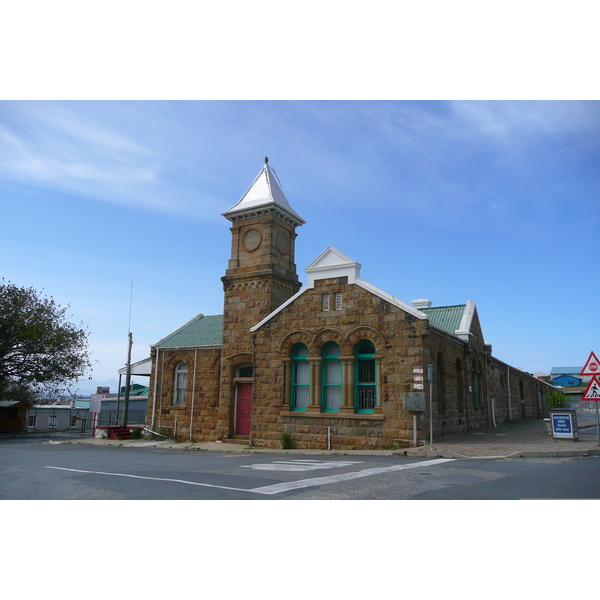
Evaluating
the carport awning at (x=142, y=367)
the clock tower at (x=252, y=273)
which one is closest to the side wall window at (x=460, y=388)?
the clock tower at (x=252, y=273)

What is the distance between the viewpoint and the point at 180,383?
24.4 metres

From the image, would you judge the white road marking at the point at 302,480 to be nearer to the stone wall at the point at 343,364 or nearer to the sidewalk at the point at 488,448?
the sidewalk at the point at 488,448

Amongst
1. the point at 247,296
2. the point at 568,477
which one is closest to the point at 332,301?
the point at 247,296

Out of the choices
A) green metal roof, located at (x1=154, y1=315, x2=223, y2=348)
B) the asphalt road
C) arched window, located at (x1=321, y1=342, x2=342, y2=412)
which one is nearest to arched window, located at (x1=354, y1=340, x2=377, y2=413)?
arched window, located at (x1=321, y1=342, x2=342, y2=412)

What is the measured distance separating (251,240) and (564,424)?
13.8 meters

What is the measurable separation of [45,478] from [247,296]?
40.4ft

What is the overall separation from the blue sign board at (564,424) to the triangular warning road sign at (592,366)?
9.05 ft

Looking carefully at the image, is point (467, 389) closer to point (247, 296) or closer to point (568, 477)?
point (247, 296)

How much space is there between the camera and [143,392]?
47344 millimetres

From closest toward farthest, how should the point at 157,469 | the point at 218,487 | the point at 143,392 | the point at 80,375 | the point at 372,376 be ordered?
the point at 218,487, the point at 157,469, the point at 372,376, the point at 80,375, the point at 143,392

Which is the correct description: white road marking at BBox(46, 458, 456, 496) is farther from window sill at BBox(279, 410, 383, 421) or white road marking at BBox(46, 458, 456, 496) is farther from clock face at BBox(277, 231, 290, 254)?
clock face at BBox(277, 231, 290, 254)

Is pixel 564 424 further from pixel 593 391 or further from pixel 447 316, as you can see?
pixel 447 316

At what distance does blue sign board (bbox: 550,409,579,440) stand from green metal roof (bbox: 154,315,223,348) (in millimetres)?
13820

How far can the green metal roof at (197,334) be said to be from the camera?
2414 cm
